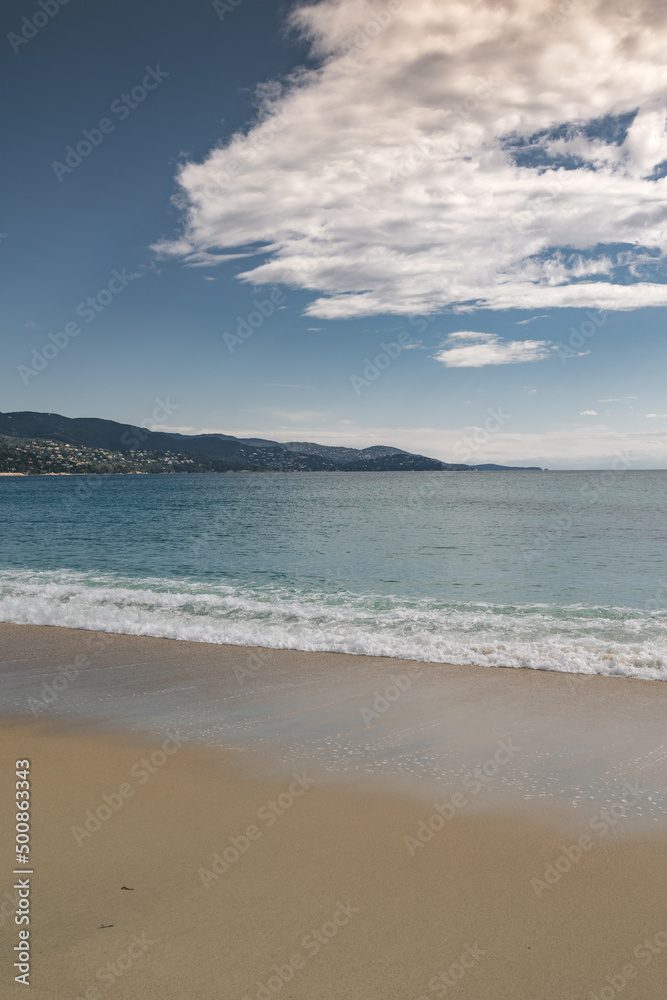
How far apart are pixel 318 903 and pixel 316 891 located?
13 centimetres

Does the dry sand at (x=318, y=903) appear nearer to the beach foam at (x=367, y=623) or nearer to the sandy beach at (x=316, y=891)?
the sandy beach at (x=316, y=891)

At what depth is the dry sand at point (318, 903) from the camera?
11.8 feet

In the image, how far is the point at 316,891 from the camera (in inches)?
173

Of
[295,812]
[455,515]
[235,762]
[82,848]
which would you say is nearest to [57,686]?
[235,762]

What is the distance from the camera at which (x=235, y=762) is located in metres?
6.63

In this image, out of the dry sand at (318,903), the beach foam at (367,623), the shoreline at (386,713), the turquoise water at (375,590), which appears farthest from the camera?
the turquoise water at (375,590)

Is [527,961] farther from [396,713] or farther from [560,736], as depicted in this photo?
[396,713]

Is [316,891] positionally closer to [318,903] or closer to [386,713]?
[318,903]

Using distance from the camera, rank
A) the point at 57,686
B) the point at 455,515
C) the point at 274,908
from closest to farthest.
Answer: the point at 274,908, the point at 57,686, the point at 455,515

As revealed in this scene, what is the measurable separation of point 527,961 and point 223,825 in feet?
9.25

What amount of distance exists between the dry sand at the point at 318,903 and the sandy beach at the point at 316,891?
14mm

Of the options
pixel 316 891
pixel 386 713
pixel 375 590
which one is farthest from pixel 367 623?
pixel 316 891

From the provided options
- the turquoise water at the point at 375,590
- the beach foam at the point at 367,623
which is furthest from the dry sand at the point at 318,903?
the turquoise water at the point at 375,590

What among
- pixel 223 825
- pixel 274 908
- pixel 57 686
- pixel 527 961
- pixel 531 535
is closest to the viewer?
pixel 527 961
